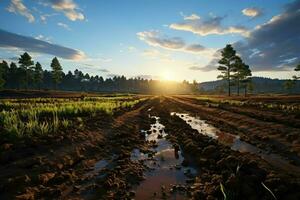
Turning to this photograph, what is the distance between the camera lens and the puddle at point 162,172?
7082mm

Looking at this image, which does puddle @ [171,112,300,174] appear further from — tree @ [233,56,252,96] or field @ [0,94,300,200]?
tree @ [233,56,252,96]

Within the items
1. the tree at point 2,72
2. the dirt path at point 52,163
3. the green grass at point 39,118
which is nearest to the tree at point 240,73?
the green grass at point 39,118

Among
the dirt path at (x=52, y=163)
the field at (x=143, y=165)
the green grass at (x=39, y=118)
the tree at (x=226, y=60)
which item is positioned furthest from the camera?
the tree at (x=226, y=60)

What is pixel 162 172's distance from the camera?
28.9 feet

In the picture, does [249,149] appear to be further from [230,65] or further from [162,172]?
[230,65]

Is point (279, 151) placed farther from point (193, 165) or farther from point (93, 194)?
point (93, 194)

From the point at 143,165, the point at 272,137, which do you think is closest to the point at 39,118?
the point at 143,165

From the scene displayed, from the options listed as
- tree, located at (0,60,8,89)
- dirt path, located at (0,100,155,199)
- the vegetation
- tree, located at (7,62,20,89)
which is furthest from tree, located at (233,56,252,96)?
tree, located at (7,62,20,89)

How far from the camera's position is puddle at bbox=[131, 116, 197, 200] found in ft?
23.2

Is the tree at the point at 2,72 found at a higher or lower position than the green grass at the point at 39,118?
higher

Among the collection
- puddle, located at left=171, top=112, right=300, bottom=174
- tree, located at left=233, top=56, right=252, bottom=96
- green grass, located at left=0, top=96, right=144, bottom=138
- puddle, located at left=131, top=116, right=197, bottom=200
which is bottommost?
puddle, located at left=131, top=116, right=197, bottom=200

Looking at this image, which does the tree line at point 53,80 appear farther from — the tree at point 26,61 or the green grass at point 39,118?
the green grass at point 39,118

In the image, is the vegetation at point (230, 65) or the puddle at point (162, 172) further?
the vegetation at point (230, 65)

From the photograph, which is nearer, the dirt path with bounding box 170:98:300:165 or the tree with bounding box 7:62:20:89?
the dirt path with bounding box 170:98:300:165
